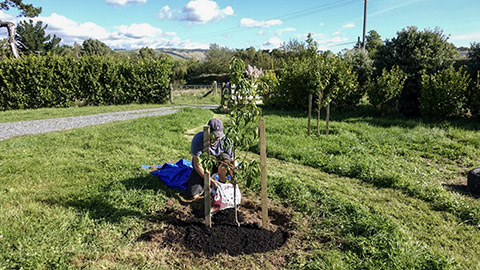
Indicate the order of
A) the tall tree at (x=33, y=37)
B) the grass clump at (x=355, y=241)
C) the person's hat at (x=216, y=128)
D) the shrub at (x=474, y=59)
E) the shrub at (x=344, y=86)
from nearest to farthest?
the grass clump at (x=355, y=241) → the person's hat at (x=216, y=128) → the shrub at (x=474, y=59) → the shrub at (x=344, y=86) → the tall tree at (x=33, y=37)

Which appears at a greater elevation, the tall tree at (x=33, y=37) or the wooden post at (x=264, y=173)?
the tall tree at (x=33, y=37)

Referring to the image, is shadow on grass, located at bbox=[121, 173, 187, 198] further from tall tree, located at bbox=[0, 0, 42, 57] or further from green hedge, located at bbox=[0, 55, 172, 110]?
tall tree, located at bbox=[0, 0, 42, 57]

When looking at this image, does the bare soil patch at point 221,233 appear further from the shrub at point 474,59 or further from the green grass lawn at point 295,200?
the shrub at point 474,59

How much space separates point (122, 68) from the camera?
56.7 feet

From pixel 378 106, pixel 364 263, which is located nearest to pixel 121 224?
pixel 364 263

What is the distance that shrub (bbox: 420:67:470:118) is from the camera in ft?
29.7

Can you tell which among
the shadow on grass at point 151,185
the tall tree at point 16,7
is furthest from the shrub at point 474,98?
the tall tree at point 16,7

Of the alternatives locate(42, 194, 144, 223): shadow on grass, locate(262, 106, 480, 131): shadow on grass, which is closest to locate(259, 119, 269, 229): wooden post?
locate(42, 194, 144, 223): shadow on grass

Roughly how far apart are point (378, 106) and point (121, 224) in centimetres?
1079

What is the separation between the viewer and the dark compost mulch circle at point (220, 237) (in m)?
3.07

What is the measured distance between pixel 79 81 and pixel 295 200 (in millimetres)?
16358

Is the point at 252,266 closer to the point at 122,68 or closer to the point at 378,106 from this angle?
the point at 378,106

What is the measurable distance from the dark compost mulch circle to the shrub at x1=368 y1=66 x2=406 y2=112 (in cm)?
896

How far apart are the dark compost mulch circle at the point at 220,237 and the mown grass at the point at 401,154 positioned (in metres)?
2.53
